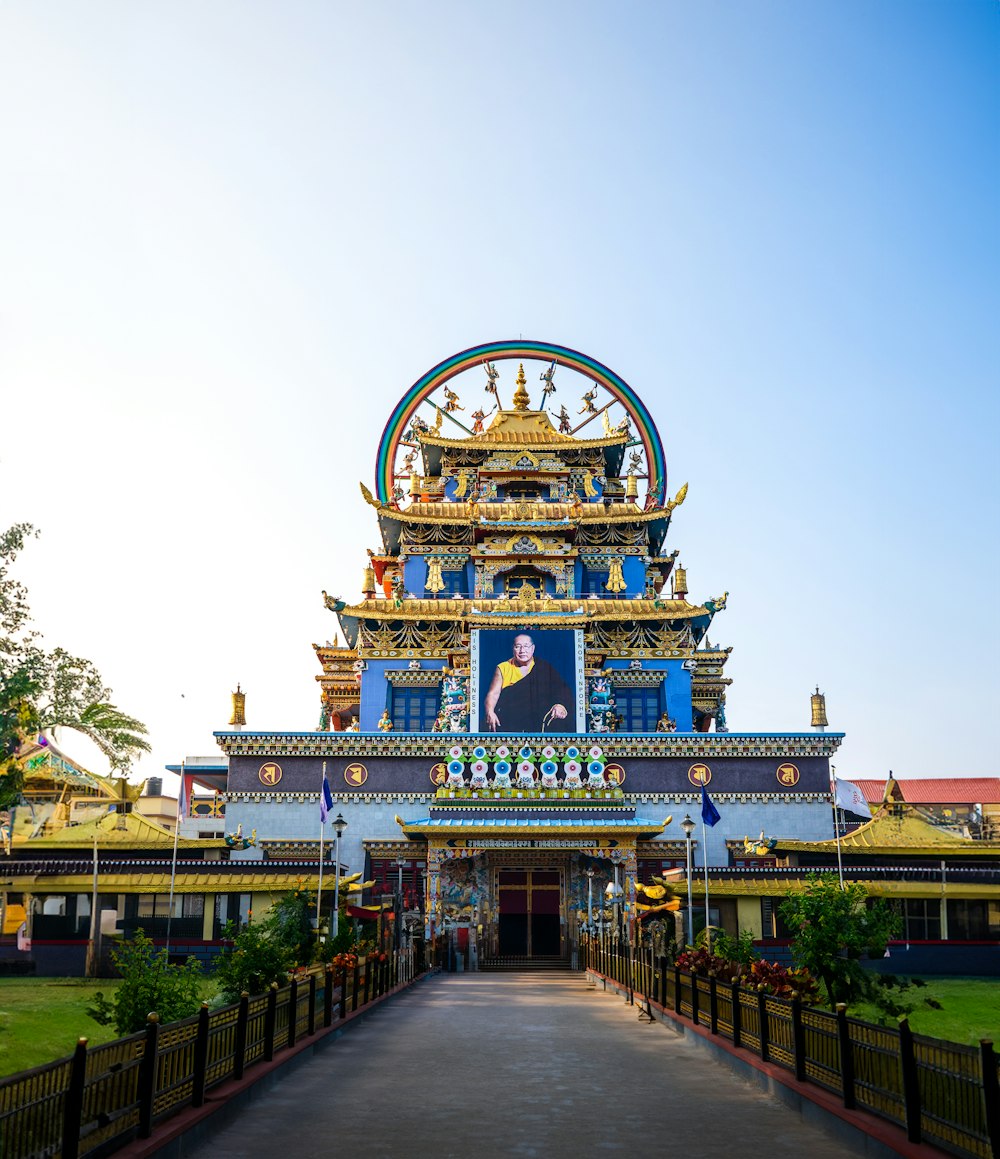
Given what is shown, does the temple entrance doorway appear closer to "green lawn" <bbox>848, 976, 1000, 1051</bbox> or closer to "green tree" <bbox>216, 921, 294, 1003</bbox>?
"green lawn" <bbox>848, 976, 1000, 1051</bbox>

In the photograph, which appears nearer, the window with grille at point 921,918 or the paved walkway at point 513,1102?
the paved walkway at point 513,1102

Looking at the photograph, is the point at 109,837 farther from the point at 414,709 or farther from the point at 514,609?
the point at 514,609

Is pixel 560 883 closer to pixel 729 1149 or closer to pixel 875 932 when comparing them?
pixel 875 932

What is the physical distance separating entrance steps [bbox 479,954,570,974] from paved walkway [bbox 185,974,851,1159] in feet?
64.2

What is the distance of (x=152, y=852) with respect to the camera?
125 feet

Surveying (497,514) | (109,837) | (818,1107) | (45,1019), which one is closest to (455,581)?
(497,514)

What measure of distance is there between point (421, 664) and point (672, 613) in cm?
1120

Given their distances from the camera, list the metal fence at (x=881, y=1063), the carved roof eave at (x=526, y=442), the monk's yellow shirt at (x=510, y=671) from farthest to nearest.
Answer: the carved roof eave at (x=526, y=442), the monk's yellow shirt at (x=510, y=671), the metal fence at (x=881, y=1063)

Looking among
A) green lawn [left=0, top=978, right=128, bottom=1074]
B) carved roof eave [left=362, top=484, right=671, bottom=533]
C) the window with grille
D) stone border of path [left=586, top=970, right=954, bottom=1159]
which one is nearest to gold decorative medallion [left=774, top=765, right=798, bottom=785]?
the window with grille

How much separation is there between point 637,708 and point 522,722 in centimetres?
573

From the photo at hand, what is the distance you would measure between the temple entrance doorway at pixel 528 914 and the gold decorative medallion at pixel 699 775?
6.81m

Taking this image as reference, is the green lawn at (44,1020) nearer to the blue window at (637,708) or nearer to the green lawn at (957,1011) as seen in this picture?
the green lawn at (957,1011)

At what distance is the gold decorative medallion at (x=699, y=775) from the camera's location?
4450cm

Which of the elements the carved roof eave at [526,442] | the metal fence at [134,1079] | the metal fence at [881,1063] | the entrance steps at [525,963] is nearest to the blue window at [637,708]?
the entrance steps at [525,963]
